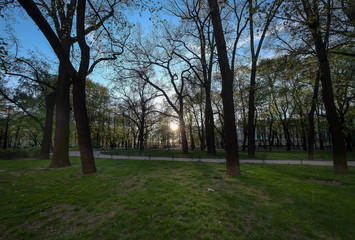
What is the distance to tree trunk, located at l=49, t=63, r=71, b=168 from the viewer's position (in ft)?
32.2

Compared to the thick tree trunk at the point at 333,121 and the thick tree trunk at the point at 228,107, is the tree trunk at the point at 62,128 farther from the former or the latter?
the thick tree trunk at the point at 333,121

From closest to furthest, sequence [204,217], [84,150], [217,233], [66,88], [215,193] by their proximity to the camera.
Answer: [217,233] → [204,217] → [215,193] → [84,150] → [66,88]

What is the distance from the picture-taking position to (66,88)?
10391 millimetres

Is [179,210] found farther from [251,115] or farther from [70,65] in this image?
[251,115]

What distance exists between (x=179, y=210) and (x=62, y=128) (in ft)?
32.5

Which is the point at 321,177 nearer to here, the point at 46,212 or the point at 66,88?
the point at 46,212

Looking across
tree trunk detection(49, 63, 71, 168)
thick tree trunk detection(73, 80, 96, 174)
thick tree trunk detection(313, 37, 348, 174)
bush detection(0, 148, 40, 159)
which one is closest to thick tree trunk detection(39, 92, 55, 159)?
bush detection(0, 148, 40, 159)

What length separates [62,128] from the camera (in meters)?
9.93

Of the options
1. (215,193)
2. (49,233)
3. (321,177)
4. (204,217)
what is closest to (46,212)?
(49,233)

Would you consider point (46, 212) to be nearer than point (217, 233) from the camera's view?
No

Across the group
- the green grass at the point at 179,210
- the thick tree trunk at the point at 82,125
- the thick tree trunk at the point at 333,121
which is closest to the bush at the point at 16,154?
the thick tree trunk at the point at 82,125

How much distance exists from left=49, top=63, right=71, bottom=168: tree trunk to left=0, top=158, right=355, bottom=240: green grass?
385 centimetres

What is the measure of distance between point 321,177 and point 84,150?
11.5 m

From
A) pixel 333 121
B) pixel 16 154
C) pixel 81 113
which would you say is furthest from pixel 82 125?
pixel 16 154
